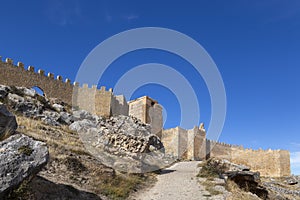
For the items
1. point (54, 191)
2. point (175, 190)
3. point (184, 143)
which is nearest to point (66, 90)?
point (184, 143)

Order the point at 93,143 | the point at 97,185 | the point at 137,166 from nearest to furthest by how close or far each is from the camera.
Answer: the point at 97,185, the point at 137,166, the point at 93,143

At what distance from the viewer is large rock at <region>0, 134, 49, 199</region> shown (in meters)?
4.80

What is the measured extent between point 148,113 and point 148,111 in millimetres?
291

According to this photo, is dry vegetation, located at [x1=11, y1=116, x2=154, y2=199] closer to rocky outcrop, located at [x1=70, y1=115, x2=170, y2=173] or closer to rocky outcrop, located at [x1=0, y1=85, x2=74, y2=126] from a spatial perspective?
rocky outcrop, located at [x1=70, y1=115, x2=170, y2=173]

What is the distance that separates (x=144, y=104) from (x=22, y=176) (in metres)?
31.7

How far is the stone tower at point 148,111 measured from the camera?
36.3m

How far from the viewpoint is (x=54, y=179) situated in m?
7.74

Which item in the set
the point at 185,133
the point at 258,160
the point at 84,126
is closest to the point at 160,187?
the point at 84,126

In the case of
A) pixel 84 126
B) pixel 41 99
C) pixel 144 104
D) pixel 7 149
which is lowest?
pixel 7 149

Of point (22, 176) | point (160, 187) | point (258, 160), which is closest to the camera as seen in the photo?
point (22, 176)

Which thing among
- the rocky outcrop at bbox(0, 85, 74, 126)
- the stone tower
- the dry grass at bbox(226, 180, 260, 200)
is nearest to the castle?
the stone tower

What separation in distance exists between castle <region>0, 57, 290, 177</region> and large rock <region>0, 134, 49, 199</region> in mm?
22338

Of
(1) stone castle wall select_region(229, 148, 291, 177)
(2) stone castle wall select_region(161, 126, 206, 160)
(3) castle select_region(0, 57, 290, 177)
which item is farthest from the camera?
(1) stone castle wall select_region(229, 148, 291, 177)

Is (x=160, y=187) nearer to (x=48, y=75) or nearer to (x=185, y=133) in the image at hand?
(x=48, y=75)
